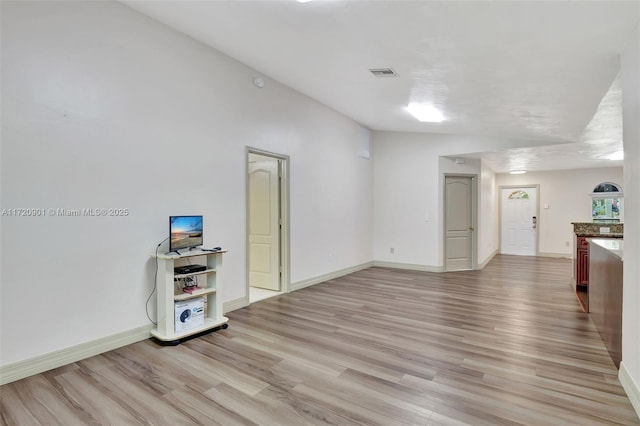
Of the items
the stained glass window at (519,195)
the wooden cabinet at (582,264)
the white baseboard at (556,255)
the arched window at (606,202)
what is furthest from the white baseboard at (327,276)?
the arched window at (606,202)

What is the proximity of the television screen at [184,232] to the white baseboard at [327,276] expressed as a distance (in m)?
2.07

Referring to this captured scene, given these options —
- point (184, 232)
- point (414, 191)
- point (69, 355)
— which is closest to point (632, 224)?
point (184, 232)

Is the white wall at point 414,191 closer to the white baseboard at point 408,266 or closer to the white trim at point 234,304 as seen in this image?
the white baseboard at point 408,266

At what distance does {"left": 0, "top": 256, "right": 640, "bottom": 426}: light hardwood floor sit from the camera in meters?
2.10

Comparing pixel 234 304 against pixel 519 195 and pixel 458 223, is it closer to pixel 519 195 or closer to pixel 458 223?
pixel 458 223

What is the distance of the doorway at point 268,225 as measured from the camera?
5168 millimetres

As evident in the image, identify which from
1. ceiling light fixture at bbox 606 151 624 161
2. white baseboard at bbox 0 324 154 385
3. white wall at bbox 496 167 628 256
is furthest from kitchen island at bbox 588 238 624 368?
white wall at bbox 496 167 628 256

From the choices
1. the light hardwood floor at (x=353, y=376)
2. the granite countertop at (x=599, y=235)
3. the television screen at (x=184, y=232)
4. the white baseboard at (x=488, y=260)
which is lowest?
the light hardwood floor at (x=353, y=376)

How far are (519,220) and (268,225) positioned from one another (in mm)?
8008

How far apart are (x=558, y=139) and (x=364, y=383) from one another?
213 inches

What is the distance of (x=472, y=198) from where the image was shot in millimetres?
7320

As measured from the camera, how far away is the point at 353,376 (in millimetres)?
2578

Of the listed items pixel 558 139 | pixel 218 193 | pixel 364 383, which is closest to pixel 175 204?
pixel 218 193

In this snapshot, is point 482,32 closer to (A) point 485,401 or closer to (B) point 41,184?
(A) point 485,401
